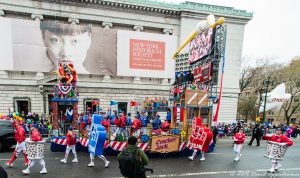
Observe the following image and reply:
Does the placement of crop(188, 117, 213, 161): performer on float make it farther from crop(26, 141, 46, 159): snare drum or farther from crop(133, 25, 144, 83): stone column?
crop(133, 25, 144, 83): stone column

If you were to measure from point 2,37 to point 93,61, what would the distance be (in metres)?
9.90

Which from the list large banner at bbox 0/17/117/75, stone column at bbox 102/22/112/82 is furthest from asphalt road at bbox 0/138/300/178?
stone column at bbox 102/22/112/82

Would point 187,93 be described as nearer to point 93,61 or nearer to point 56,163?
point 56,163

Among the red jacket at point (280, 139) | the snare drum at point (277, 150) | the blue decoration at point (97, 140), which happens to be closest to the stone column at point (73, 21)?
the blue decoration at point (97, 140)

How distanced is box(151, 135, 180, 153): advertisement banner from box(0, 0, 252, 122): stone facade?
16862 mm

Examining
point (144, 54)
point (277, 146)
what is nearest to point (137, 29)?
point (144, 54)

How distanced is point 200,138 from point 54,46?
20960 millimetres

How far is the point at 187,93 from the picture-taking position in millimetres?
10500

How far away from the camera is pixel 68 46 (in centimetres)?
2328

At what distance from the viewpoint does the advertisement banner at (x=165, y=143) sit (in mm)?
9047

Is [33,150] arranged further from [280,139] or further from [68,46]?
[68,46]

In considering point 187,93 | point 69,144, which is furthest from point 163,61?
point 69,144

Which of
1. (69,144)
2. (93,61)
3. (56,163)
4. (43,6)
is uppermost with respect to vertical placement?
(43,6)

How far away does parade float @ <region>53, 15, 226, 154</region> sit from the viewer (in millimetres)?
9102
